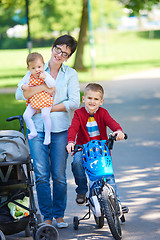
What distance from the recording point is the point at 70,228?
5.47 meters

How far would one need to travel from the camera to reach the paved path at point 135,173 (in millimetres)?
5293

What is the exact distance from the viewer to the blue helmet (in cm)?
479

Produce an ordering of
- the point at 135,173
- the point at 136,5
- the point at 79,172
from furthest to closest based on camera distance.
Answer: the point at 136,5
the point at 135,173
the point at 79,172

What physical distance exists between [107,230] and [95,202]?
0.54 m

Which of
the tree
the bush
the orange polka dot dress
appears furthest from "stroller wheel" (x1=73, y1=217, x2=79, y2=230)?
the bush

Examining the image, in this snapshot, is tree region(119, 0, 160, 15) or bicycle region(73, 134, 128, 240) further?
tree region(119, 0, 160, 15)

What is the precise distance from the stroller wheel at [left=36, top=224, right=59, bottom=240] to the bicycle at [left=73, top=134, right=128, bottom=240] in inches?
17.0

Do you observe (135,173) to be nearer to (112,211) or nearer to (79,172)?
(79,172)

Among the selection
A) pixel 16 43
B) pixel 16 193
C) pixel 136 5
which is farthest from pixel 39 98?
pixel 16 43

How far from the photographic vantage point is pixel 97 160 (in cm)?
482

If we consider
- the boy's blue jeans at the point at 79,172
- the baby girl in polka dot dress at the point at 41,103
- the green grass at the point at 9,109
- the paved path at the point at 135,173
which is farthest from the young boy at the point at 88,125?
the green grass at the point at 9,109

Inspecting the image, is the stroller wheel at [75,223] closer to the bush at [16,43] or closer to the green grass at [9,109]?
the green grass at [9,109]

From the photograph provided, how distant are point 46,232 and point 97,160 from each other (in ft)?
2.53

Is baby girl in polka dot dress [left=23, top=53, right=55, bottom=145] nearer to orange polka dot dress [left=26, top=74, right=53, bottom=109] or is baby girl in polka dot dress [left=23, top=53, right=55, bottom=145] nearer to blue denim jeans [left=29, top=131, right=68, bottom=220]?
orange polka dot dress [left=26, top=74, right=53, bottom=109]
